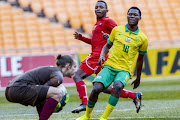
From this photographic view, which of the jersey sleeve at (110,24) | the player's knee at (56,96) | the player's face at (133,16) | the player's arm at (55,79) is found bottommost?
the player's knee at (56,96)

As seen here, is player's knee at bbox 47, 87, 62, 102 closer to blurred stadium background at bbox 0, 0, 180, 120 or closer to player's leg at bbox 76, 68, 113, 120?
player's leg at bbox 76, 68, 113, 120

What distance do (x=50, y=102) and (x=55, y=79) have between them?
32cm

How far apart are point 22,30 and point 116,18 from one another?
4730mm

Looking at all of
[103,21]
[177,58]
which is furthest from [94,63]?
[177,58]

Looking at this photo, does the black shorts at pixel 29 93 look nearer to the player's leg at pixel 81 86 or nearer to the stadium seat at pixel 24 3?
the player's leg at pixel 81 86

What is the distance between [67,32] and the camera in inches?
763

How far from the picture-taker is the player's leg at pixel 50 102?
207 inches

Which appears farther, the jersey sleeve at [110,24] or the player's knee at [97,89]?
the jersey sleeve at [110,24]

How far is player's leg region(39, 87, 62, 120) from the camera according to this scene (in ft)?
17.3

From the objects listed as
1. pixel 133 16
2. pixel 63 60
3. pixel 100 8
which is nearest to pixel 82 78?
pixel 100 8

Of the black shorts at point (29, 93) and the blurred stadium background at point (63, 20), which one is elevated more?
the black shorts at point (29, 93)

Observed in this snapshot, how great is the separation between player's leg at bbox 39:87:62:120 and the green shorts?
84 cm

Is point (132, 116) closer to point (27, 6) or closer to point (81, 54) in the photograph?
point (81, 54)

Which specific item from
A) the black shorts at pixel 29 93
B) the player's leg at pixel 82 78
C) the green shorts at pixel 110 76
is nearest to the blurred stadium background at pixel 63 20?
the player's leg at pixel 82 78
